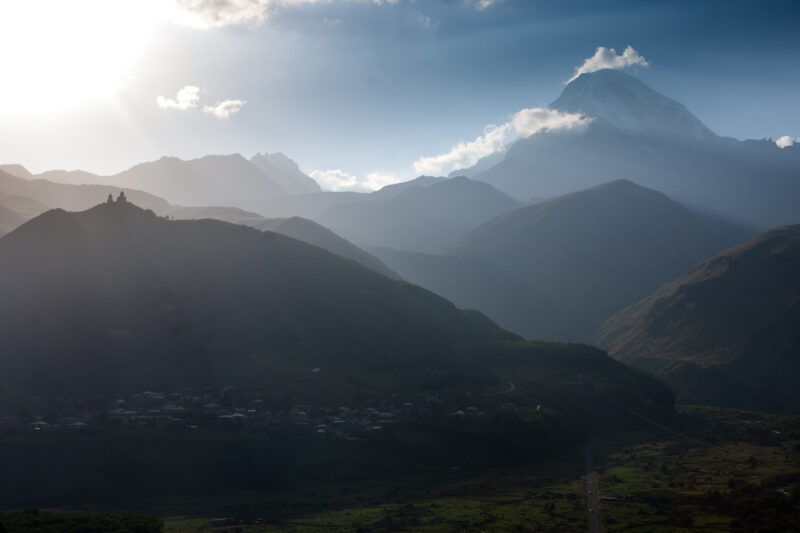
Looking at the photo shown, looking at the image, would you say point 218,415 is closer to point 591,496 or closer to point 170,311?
point 170,311

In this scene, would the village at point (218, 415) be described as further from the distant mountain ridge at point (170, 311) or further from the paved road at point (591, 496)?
the paved road at point (591, 496)

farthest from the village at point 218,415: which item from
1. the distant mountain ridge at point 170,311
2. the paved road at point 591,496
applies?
the paved road at point 591,496

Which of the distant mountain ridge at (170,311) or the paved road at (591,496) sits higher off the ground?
the distant mountain ridge at (170,311)

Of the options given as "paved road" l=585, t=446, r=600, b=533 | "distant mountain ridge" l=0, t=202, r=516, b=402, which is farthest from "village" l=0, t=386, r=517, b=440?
"paved road" l=585, t=446, r=600, b=533

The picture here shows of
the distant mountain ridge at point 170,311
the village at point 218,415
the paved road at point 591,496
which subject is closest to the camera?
the paved road at point 591,496

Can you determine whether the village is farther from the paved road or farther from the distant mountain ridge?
the paved road

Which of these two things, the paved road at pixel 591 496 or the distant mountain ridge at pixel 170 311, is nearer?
the paved road at pixel 591 496

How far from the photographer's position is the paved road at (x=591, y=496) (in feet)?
239

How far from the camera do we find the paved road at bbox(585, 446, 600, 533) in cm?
7275

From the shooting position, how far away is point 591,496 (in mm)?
86875

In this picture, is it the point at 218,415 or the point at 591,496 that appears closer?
the point at 591,496

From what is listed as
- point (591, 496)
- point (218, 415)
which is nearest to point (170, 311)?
point (218, 415)

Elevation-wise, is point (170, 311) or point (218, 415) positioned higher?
point (170, 311)

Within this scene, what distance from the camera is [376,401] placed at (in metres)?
134
